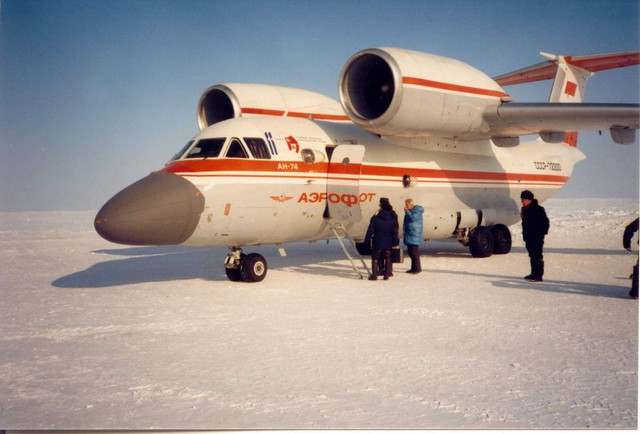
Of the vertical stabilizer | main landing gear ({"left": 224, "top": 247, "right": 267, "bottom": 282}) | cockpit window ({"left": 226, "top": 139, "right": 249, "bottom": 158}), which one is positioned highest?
the vertical stabilizer

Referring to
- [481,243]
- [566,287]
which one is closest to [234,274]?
[566,287]

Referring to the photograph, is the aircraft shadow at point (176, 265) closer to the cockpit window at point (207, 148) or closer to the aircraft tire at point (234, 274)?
the aircraft tire at point (234, 274)

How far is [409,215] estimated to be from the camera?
33.2 feet

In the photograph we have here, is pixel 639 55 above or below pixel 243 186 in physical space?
above

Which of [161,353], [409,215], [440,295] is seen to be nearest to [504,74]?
[409,215]

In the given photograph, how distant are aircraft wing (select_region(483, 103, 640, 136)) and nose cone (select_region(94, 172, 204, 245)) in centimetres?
595

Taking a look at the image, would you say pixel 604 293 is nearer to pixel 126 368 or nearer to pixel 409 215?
pixel 409 215

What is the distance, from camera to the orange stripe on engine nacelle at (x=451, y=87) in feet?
29.7

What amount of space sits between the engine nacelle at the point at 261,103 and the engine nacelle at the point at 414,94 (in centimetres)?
198

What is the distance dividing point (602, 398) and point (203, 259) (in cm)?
1007

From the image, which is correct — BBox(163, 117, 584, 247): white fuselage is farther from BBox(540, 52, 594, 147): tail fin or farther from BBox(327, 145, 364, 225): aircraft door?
BBox(540, 52, 594, 147): tail fin

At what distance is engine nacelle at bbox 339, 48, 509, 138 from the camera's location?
9.05 m

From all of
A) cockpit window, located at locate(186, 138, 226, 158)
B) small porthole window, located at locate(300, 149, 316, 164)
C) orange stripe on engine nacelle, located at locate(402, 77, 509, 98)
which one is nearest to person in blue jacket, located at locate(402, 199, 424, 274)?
small porthole window, located at locate(300, 149, 316, 164)

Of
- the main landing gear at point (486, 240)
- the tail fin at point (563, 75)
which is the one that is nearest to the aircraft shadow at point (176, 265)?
the main landing gear at point (486, 240)
